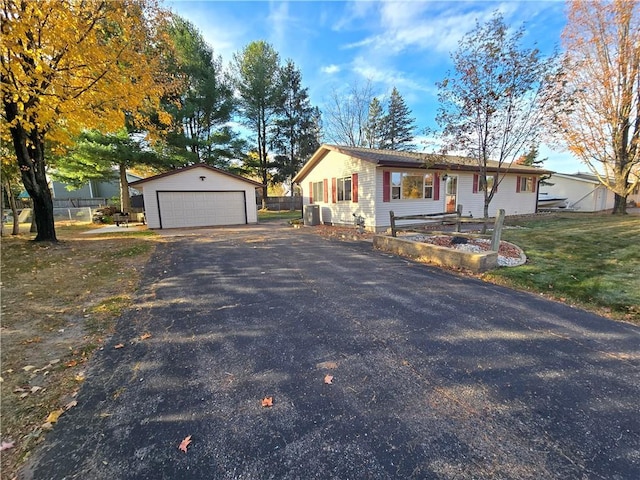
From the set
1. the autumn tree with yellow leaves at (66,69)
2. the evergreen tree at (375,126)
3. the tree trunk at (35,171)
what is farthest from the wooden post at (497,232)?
the evergreen tree at (375,126)

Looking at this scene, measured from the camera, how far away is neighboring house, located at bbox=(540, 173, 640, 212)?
22797 millimetres

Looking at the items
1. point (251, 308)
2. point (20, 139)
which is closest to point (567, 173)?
point (251, 308)

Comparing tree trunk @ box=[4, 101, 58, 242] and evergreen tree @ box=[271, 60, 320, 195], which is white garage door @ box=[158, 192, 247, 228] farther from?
evergreen tree @ box=[271, 60, 320, 195]

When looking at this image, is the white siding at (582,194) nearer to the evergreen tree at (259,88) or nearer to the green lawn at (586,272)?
the green lawn at (586,272)

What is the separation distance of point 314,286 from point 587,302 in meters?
4.26

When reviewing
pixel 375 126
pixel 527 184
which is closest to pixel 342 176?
pixel 527 184

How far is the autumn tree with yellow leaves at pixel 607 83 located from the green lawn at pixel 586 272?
7.67 m

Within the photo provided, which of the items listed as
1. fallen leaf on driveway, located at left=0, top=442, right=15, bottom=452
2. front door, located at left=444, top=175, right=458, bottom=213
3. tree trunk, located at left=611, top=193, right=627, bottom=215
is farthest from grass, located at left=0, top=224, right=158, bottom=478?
tree trunk, located at left=611, top=193, right=627, bottom=215

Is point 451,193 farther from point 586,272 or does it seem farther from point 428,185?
point 586,272

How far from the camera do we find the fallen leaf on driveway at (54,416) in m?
2.17

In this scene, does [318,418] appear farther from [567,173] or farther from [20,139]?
[567,173]

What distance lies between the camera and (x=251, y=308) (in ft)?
14.0

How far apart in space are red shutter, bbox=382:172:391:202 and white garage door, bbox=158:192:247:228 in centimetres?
1006

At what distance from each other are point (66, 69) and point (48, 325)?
8.08 m
